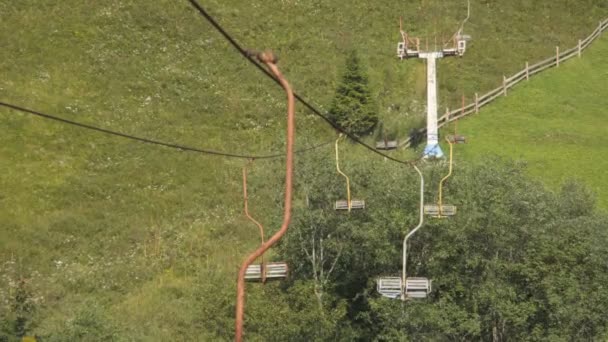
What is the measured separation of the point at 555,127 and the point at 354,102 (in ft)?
34.4

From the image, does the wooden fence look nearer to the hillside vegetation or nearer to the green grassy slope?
the green grassy slope

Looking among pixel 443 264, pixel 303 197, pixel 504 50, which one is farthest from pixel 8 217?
pixel 504 50

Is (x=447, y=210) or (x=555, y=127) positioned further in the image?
(x=555, y=127)

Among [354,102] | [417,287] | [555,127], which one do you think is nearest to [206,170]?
[354,102]

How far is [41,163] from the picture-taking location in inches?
1462

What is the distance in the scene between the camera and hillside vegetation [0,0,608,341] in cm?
2712

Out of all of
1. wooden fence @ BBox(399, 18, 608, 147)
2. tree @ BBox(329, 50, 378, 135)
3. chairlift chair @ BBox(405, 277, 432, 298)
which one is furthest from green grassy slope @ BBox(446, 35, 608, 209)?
chairlift chair @ BBox(405, 277, 432, 298)

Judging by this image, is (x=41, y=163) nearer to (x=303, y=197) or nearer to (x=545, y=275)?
(x=303, y=197)

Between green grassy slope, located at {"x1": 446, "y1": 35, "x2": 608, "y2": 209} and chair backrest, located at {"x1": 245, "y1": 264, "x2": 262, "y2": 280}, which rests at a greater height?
green grassy slope, located at {"x1": 446, "y1": 35, "x2": 608, "y2": 209}

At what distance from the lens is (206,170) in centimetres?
3838

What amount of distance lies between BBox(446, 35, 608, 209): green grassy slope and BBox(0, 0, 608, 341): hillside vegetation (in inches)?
139

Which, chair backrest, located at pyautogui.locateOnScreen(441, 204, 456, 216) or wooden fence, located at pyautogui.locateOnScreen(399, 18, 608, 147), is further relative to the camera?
wooden fence, located at pyautogui.locateOnScreen(399, 18, 608, 147)

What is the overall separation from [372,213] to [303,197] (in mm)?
3211

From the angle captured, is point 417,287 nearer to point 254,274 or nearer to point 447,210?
point 447,210
